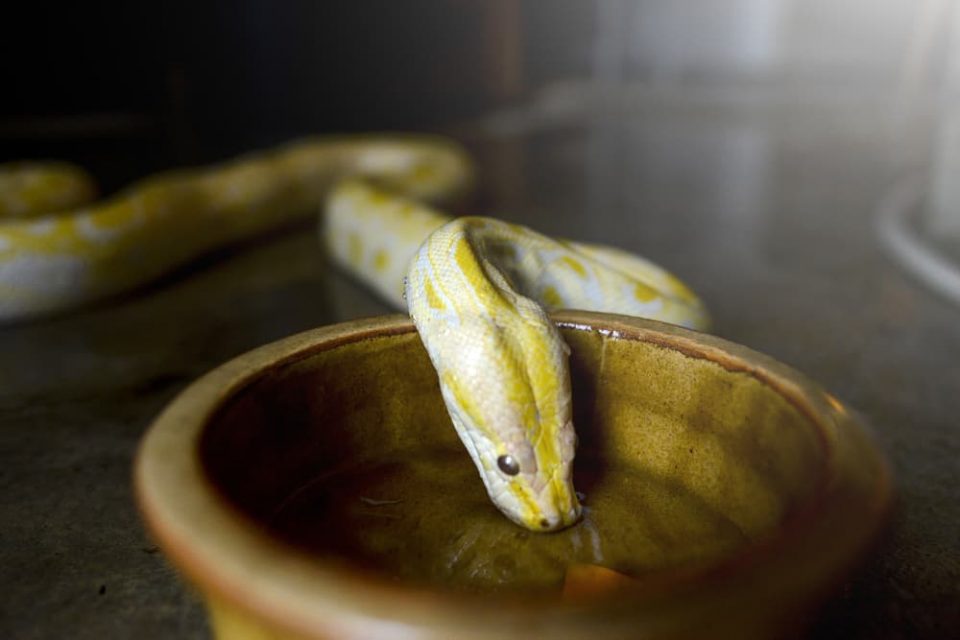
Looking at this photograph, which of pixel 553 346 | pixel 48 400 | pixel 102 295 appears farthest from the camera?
pixel 102 295

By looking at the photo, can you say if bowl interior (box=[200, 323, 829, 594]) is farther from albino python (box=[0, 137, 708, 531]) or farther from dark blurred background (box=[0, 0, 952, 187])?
dark blurred background (box=[0, 0, 952, 187])

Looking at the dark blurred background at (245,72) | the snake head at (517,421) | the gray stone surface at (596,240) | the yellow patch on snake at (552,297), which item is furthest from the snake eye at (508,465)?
the dark blurred background at (245,72)

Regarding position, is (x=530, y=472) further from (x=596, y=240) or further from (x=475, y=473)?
(x=596, y=240)

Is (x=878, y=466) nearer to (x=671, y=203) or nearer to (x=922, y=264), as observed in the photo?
(x=922, y=264)

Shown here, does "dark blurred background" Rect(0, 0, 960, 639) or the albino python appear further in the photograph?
"dark blurred background" Rect(0, 0, 960, 639)

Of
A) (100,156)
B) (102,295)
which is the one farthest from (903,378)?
(100,156)

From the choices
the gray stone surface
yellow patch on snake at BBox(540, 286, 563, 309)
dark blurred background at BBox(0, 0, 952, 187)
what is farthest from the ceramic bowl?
dark blurred background at BBox(0, 0, 952, 187)

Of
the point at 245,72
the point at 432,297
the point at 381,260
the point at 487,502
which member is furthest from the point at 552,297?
the point at 245,72

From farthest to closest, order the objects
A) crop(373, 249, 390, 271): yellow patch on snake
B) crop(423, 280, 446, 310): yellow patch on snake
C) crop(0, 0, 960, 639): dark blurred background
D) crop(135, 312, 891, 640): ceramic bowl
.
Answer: crop(373, 249, 390, 271): yellow patch on snake, crop(0, 0, 960, 639): dark blurred background, crop(423, 280, 446, 310): yellow patch on snake, crop(135, 312, 891, 640): ceramic bowl
